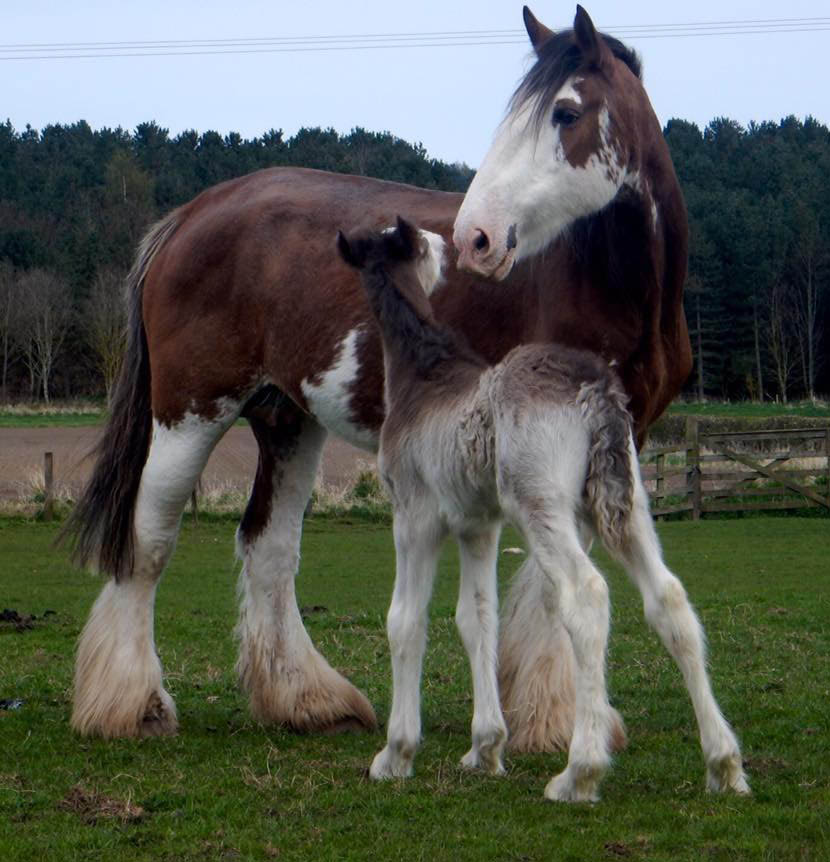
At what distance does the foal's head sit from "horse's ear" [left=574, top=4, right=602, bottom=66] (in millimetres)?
1087

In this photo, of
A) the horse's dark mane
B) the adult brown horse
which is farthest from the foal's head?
the horse's dark mane

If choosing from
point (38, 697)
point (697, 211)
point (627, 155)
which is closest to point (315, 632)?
point (38, 697)

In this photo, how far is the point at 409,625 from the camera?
5340mm

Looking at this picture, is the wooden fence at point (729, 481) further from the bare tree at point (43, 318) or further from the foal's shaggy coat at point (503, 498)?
the bare tree at point (43, 318)

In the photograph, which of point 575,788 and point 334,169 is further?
point 334,169

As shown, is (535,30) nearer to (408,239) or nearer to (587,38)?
(587,38)

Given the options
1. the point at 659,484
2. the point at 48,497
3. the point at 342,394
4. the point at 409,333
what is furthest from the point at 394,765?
the point at 659,484

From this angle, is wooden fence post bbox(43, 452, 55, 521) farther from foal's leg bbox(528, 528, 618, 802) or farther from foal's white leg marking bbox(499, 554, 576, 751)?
foal's leg bbox(528, 528, 618, 802)

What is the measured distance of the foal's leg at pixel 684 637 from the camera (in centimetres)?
470

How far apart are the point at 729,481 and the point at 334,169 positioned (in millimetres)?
51258

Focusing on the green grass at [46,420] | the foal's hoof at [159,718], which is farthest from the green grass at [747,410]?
the foal's hoof at [159,718]

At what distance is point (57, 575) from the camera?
55.6 feet

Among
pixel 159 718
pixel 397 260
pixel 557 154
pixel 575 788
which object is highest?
pixel 557 154

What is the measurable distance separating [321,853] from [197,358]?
3.48m
